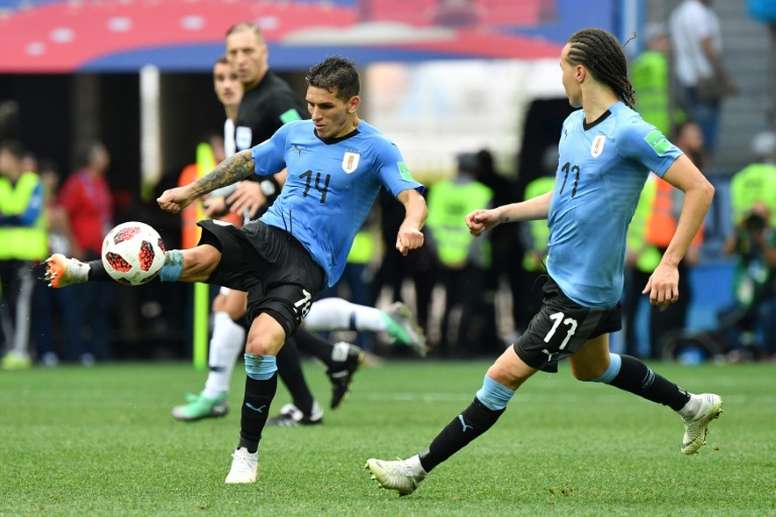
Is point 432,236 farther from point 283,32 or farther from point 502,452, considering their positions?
point 502,452

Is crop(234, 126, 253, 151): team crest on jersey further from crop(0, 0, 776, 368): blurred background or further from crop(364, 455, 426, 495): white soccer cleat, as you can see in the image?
crop(0, 0, 776, 368): blurred background

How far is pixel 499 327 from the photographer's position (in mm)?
19422

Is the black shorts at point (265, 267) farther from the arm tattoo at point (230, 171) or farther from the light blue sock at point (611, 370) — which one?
the light blue sock at point (611, 370)

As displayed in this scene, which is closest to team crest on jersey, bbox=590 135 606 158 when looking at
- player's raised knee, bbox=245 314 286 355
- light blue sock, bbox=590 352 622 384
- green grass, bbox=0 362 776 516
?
light blue sock, bbox=590 352 622 384

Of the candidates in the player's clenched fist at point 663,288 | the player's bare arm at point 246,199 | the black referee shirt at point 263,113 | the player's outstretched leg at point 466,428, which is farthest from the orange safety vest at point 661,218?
the player's clenched fist at point 663,288

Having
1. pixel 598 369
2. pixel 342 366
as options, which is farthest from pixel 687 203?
pixel 342 366

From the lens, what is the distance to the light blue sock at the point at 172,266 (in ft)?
22.6

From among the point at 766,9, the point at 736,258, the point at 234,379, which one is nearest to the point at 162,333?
the point at 234,379

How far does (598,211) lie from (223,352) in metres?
3.88

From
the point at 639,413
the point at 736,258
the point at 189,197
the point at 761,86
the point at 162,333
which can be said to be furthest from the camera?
the point at 761,86

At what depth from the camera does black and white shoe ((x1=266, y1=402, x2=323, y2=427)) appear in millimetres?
9500

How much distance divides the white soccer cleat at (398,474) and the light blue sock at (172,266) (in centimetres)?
122

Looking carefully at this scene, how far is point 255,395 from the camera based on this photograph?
682 cm

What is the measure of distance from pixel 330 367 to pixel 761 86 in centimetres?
1448
